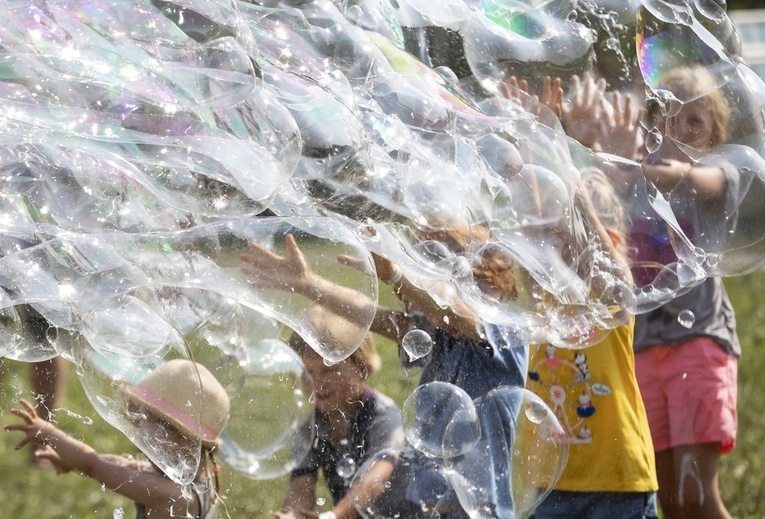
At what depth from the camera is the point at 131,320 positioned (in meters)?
2.19

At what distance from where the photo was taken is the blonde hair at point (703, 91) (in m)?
2.42

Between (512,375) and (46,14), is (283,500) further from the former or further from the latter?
(46,14)

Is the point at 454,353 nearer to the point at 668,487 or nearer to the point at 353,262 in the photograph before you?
the point at 353,262

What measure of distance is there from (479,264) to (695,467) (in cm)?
102

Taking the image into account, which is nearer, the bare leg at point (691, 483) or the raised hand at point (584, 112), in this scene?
the raised hand at point (584, 112)

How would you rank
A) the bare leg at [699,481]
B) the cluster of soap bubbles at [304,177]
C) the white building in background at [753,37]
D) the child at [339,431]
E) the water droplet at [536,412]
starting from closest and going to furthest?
the cluster of soap bubbles at [304,177] → the child at [339,431] → the water droplet at [536,412] → the bare leg at [699,481] → the white building in background at [753,37]

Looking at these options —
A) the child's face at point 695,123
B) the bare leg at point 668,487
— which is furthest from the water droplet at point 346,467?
the bare leg at point 668,487

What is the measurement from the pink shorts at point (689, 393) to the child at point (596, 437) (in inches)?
12.9

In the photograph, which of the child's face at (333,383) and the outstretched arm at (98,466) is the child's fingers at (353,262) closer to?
the child's face at (333,383)

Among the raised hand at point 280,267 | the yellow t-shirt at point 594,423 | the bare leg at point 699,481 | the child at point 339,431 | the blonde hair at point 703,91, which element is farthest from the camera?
the bare leg at point 699,481

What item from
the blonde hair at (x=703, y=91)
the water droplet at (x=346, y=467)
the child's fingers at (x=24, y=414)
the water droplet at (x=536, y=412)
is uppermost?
the blonde hair at (x=703, y=91)

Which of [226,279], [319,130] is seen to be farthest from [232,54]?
[226,279]

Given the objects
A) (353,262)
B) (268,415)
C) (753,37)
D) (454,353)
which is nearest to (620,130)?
(454,353)

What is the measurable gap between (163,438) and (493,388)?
0.66 m
